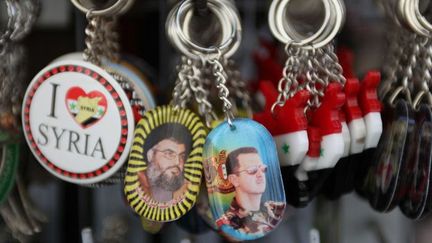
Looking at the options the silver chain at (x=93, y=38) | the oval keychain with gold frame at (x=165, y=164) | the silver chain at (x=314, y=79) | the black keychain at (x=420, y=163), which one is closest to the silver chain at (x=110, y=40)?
the silver chain at (x=93, y=38)

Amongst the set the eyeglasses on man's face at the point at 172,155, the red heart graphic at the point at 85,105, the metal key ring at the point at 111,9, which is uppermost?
the metal key ring at the point at 111,9

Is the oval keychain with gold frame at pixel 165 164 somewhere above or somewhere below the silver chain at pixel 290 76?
below

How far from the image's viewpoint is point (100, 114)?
54cm

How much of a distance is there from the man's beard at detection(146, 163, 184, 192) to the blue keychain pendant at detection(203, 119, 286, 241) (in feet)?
0.11

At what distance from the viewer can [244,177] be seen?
0.49m

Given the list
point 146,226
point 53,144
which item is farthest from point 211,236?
point 53,144

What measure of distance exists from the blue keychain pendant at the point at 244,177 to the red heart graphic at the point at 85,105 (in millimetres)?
120

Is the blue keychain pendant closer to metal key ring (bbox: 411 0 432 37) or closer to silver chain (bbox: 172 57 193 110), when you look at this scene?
silver chain (bbox: 172 57 193 110)

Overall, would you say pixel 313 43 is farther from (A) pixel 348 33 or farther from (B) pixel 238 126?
(A) pixel 348 33

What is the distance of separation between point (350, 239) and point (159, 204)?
32 centimetres

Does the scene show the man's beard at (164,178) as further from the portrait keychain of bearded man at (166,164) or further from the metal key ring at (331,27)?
the metal key ring at (331,27)

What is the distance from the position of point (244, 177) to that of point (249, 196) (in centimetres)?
2

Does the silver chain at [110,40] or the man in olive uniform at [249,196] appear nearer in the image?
the man in olive uniform at [249,196]

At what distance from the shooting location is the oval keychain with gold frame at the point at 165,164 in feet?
1.67
